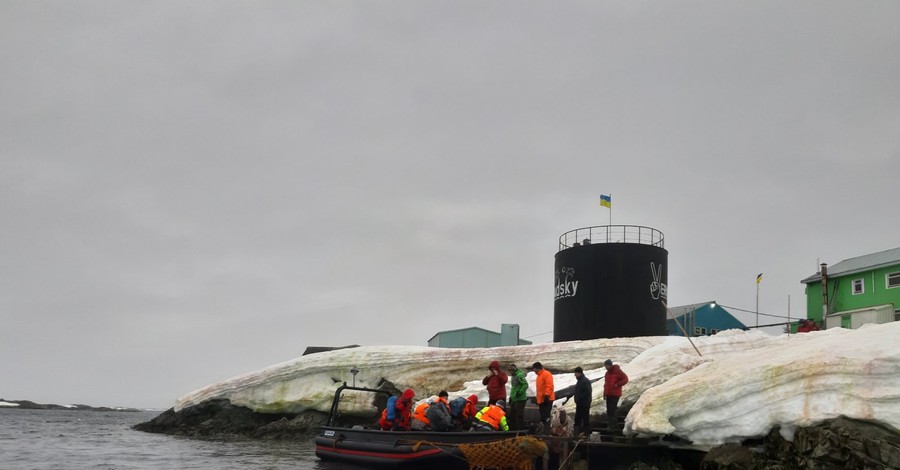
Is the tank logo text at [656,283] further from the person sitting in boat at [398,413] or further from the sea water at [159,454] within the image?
the person sitting in boat at [398,413]

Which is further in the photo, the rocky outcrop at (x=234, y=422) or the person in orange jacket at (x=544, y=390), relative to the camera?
the rocky outcrop at (x=234, y=422)

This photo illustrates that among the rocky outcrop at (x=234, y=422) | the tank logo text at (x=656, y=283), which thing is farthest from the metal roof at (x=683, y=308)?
the rocky outcrop at (x=234, y=422)

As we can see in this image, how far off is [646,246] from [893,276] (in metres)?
11.9

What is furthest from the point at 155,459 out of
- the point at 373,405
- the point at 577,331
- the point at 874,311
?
the point at 874,311

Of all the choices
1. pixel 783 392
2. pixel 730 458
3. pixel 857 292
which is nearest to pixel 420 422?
pixel 730 458

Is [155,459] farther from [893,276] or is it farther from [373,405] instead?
[893,276]

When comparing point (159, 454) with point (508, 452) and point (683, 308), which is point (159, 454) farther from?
point (683, 308)

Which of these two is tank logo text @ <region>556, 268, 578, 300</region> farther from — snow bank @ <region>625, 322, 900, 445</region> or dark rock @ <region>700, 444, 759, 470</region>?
dark rock @ <region>700, 444, 759, 470</region>

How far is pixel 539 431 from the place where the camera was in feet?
61.8

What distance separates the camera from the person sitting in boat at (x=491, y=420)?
1855cm

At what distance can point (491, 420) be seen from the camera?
18.7 metres

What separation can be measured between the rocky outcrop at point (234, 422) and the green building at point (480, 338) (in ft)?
40.9

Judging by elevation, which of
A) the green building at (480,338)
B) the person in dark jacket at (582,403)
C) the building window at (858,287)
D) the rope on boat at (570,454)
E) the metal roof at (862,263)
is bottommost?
the rope on boat at (570,454)

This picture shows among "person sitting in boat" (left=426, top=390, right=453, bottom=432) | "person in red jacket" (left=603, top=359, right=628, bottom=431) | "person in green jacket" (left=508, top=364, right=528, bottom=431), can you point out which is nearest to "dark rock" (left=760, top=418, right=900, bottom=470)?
"person in red jacket" (left=603, top=359, right=628, bottom=431)
